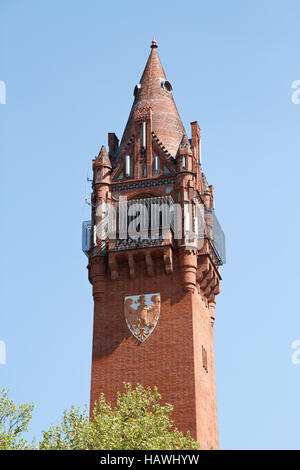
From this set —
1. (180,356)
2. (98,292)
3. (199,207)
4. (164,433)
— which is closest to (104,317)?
(98,292)

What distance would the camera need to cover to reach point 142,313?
47.8m

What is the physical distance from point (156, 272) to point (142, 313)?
2.32 meters

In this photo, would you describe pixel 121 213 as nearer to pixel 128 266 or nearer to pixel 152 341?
pixel 128 266

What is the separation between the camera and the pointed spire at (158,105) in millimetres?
53062

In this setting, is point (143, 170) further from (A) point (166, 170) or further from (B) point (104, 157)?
(B) point (104, 157)

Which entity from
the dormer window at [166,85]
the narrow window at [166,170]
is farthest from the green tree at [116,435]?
the dormer window at [166,85]

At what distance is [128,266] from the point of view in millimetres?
48938

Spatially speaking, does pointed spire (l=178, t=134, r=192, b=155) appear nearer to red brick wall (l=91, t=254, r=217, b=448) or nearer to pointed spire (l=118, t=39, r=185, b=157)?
pointed spire (l=118, t=39, r=185, b=157)

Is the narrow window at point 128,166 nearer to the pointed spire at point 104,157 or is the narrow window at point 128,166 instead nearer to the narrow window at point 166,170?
the pointed spire at point 104,157

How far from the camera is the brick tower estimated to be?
46.6 metres

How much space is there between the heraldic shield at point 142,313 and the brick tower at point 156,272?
0.05 m

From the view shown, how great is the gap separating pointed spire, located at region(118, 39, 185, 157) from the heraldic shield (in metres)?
8.60

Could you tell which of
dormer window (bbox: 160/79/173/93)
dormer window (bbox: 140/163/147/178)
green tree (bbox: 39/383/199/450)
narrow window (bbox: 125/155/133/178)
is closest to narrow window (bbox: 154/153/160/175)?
dormer window (bbox: 140/163/147/178)
